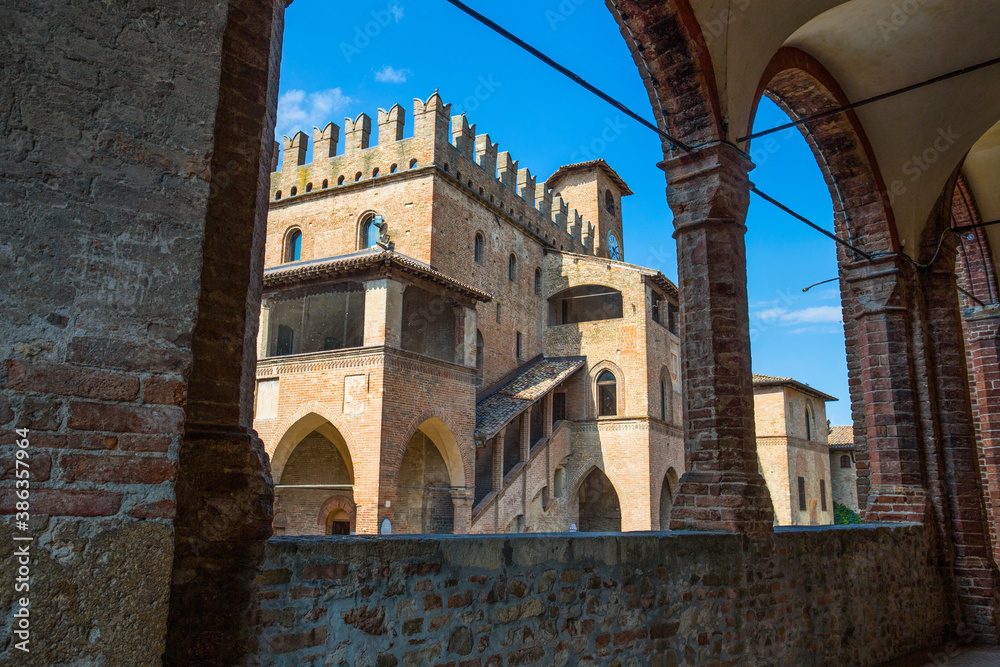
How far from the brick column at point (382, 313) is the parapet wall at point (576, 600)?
412 inches

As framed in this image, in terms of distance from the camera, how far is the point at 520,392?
2023cm

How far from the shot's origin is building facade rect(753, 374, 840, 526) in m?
28.7

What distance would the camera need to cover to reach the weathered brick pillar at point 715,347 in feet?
16.9

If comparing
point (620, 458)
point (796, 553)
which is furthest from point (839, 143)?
point (620, 458)

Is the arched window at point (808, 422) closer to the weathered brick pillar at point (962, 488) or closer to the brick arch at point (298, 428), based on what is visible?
the brick arch at point (298, 428)

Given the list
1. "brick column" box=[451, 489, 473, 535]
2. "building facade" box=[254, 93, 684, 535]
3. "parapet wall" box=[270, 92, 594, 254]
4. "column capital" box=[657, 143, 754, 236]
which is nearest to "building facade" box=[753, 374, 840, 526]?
"building facade" box=[254, 93, 684, 535]

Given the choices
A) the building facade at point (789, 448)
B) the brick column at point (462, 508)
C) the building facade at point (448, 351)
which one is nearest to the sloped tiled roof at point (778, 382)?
the building facade at point (789, 448)

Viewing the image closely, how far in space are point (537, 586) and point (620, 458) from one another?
19444 mm

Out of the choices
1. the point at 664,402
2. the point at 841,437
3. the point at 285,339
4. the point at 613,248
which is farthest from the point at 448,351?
the point at 841,437

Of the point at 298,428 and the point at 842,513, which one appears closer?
the point at 298,428

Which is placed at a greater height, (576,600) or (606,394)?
(606,394)

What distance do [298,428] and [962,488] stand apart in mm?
12621

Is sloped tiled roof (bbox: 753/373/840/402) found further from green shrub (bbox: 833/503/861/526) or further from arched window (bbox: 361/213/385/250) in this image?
arched window (bbox: 361/213/385/250)

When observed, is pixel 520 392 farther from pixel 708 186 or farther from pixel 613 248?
pixel 708 186
